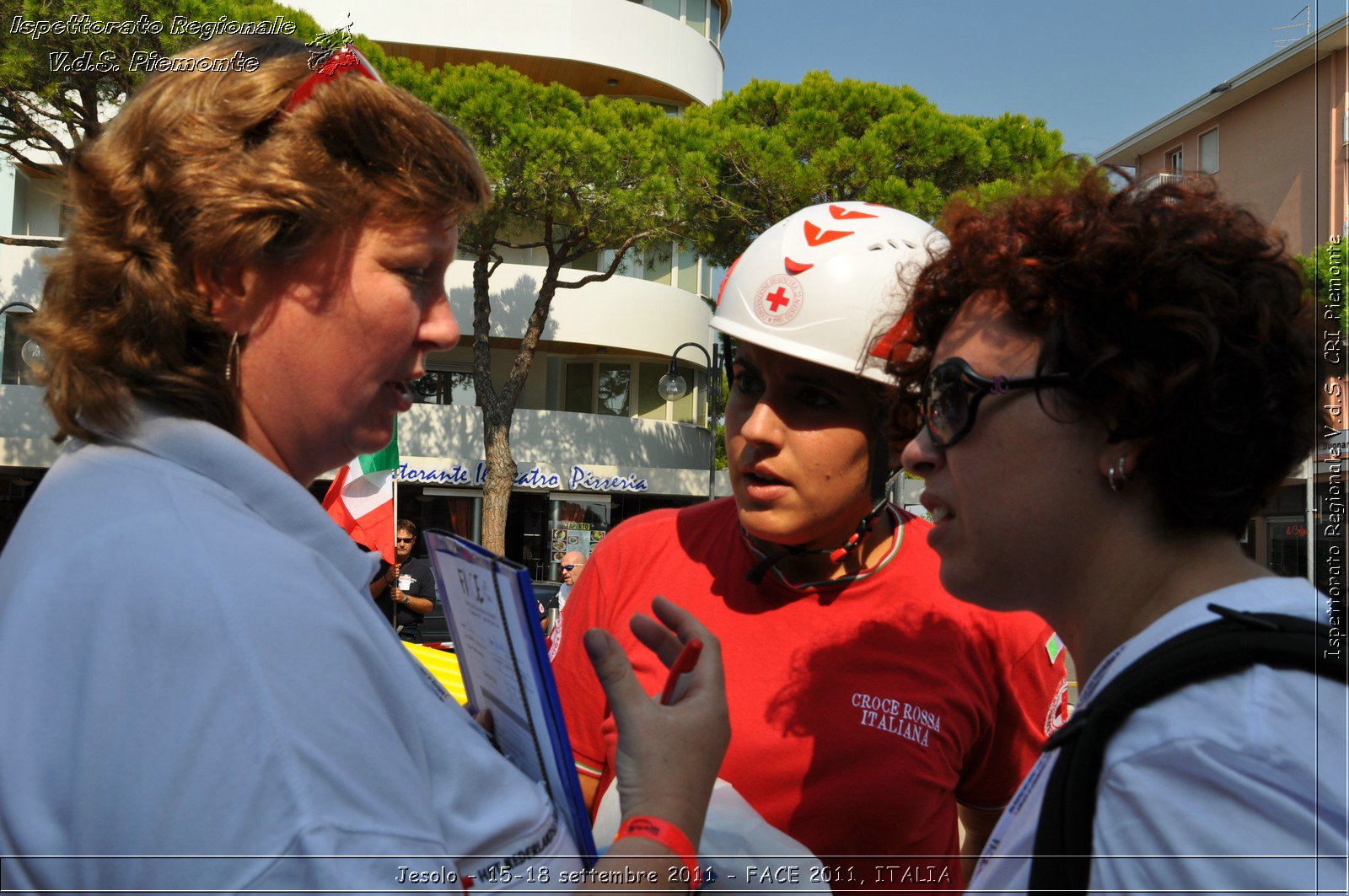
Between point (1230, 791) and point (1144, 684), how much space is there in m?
0.14

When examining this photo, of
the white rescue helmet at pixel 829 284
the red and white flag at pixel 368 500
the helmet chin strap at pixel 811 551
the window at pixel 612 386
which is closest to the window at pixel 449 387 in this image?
the window at pixel 612 386

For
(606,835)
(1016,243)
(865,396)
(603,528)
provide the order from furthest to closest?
1. (603,528)
2. (865,396)
3. (1016,243)
4. (606,835)

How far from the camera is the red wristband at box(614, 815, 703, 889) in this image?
127 cm

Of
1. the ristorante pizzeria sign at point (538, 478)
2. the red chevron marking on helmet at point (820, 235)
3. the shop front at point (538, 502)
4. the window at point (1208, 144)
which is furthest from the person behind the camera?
the window at point (1208, 144)

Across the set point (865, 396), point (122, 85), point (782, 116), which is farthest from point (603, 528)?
point (865, 396)

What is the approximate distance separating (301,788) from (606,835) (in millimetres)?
609

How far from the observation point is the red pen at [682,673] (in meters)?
1.48

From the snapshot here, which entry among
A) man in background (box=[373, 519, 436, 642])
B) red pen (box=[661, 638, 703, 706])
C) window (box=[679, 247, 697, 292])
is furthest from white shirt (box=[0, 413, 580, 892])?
window (box=[679, 247, 697, 292])

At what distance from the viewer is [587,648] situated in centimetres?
138

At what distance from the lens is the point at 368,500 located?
8.59 metres

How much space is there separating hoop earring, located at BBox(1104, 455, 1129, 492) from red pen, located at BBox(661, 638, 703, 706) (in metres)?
0.65

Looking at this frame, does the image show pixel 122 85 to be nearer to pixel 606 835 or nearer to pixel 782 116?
pixel 782 116

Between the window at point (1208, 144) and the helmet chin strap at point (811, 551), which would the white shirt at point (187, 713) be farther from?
the window at point (1208, 144)

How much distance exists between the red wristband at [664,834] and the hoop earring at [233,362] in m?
0.77
